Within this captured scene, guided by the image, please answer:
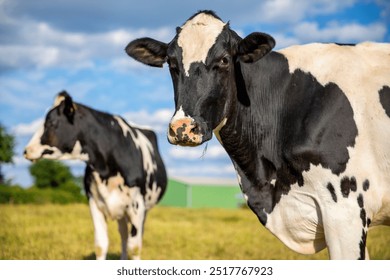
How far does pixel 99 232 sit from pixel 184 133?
641 centimetres

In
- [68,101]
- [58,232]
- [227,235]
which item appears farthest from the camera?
[227,235]

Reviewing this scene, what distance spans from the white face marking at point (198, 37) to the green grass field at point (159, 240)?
20.5 feet

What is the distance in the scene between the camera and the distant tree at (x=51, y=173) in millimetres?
32719

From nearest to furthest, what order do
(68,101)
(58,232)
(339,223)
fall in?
(339,223) < (68,101) < (58,232)

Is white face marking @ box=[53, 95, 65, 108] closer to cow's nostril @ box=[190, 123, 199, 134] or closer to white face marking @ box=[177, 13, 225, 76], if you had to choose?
white face marking @ box=[177, 13, 225, 76]

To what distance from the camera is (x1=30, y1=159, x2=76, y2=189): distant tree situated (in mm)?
32719

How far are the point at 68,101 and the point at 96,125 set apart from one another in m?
0.70

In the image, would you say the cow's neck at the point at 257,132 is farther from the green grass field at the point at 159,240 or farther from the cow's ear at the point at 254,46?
the green grass field at the point at 159,240

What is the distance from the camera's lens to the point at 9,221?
16484 millimetres

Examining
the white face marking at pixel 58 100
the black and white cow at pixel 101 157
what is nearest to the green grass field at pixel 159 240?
the black and white cow at pixel 101 157

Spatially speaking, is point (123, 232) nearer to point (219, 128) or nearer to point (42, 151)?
point (42, 151)

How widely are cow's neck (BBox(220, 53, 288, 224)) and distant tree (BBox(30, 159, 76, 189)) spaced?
2859cm

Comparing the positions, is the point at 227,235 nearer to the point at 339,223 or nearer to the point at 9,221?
the point at 9,221
